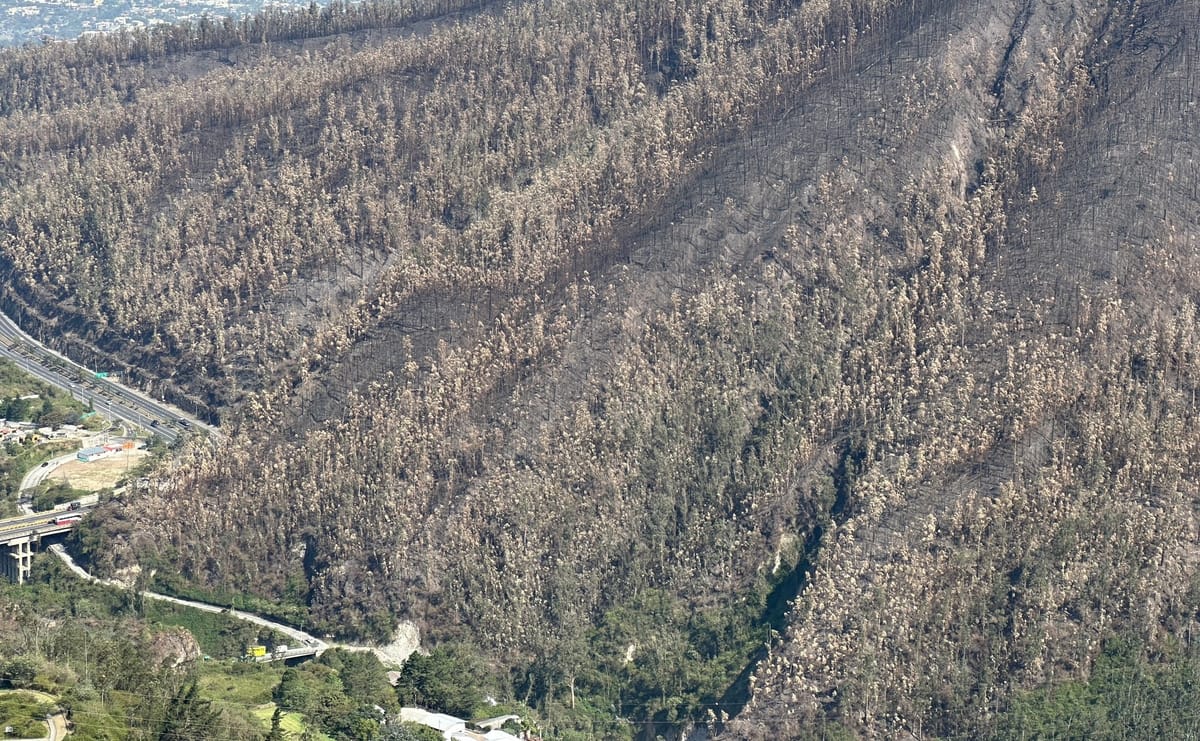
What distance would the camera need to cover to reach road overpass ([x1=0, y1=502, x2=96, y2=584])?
17425cm

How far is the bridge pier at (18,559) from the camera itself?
570 ft

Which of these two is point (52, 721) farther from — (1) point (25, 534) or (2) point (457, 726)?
(1) point (25, 534)

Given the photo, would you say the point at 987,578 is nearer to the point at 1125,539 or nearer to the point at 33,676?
the point at 1125,539

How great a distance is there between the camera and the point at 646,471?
574 ft

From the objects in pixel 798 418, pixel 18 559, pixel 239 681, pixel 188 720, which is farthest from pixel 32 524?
pixel 188 720

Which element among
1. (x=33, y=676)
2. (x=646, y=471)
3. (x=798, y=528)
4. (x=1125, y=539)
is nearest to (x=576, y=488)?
(x=646, y=471)

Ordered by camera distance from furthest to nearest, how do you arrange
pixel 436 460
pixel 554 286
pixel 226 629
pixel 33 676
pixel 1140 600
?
1. pixel 554 286
2. pixel 436 460
3. pixel 226 629
4. pixel 1140 600
5. pixel 33 676

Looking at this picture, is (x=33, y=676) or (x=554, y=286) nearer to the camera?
(x=33, y=676)

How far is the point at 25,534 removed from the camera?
6905 inches

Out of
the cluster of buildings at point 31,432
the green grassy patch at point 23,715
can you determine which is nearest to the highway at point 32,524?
the cluster of buildings at point 31,432

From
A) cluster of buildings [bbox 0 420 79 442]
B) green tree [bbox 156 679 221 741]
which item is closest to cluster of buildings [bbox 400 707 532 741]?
green tree [bbox 156 679 221 741]

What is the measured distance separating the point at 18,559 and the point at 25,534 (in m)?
2.11

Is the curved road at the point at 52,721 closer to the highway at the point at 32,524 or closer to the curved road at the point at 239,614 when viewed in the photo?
the curved road at the point at 239,614

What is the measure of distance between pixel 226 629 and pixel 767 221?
58.4 m
